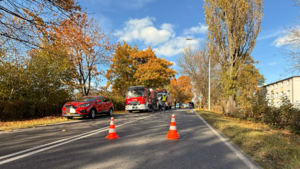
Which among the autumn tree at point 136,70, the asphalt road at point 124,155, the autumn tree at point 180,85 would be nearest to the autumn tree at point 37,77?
the asphalt road at point 124,155

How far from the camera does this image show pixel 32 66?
579 inches

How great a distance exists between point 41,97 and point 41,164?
14.0 metres

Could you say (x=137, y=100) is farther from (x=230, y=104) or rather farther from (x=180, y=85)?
(x=180, y=85)

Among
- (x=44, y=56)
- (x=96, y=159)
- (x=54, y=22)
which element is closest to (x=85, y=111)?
(x=54, y=22)

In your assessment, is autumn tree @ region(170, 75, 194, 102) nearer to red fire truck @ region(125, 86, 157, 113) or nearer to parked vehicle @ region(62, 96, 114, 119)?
red fire truck @ region(125, 86, 157, 113)

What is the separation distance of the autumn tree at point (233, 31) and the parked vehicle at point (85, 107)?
37.7ft

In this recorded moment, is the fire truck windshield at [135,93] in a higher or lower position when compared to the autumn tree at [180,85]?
lower

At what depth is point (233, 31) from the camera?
18.1 m

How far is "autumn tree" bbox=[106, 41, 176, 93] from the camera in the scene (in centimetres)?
3080

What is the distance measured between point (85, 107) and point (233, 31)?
14.3 metres

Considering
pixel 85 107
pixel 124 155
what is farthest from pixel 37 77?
pixel 124 155

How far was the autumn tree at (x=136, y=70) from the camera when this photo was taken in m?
30.8

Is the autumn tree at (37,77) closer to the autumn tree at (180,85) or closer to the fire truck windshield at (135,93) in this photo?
the fire truck windshield at (135,93)

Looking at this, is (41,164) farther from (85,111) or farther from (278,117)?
(278,117)
